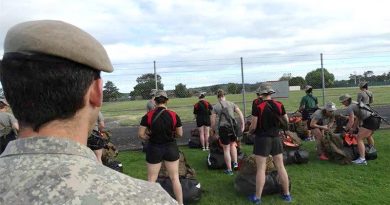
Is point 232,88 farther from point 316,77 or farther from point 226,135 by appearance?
point 226,135

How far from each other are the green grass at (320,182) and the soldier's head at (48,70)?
247 inches

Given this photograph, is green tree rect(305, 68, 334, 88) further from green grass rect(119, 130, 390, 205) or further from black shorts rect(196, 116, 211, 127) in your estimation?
black shorts rect(196, 116, 211, 127)

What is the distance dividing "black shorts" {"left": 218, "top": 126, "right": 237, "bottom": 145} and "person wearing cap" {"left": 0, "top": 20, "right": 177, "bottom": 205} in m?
7.77

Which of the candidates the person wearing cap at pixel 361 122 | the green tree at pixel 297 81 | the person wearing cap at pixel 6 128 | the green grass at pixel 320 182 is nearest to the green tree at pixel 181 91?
the green tree at pixel 297 81

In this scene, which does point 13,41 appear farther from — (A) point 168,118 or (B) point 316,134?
(B) point 316,134

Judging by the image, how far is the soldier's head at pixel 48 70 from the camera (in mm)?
1223

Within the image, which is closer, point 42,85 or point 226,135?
point 42,85

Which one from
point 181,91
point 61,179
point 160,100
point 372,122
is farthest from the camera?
point 181,91

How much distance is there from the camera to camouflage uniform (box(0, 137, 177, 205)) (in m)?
1.12

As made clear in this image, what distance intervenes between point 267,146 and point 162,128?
1.77 metres

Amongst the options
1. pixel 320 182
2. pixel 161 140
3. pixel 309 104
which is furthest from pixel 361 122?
pixel 161 140

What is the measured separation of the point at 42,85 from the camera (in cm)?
123

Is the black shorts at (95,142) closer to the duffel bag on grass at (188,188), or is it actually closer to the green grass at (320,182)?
the duffel bag on grass at (188,188)

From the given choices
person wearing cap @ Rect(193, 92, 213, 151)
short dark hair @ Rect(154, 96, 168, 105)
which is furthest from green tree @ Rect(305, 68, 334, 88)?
short dark hair @ Rect(154, 96, 168, 105)
